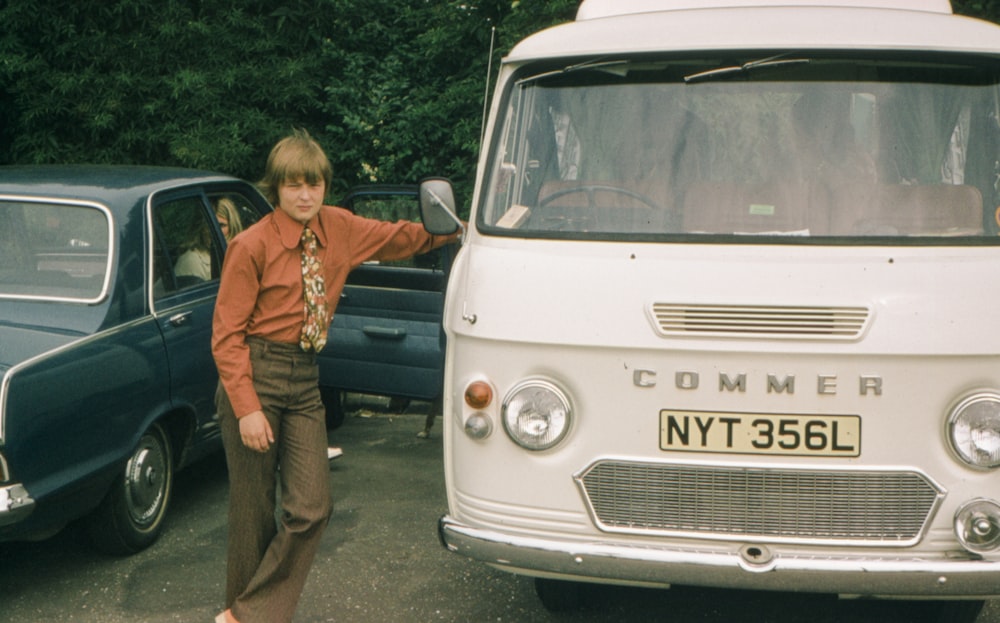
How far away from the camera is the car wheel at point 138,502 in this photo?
5.45 m

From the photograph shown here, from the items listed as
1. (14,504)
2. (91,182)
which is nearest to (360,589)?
(14,504)

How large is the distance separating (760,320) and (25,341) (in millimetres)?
2976

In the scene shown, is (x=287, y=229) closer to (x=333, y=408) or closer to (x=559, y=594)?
(x=559, y=594)

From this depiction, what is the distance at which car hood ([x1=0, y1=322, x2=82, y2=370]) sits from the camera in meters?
4.82

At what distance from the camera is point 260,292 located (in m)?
4.39

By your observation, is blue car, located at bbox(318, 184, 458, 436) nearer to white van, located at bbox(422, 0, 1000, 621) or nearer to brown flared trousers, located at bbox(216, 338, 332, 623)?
brown flared trousers, located at bbox(216, 338, 332, 623)

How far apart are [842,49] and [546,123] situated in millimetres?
1078

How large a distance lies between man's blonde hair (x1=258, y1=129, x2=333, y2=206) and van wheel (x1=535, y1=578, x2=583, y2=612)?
1754 millimetres

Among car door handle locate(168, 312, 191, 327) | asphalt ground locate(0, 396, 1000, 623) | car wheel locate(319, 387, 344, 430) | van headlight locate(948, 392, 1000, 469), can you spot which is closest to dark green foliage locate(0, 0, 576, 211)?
car wheel locate(319, 387, 344, 430)

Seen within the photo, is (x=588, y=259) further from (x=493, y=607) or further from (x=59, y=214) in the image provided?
(x=59, y=214)

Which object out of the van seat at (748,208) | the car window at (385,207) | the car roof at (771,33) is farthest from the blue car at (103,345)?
the van seat at (748,208)

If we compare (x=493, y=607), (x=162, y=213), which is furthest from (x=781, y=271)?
(x=162, y=213)

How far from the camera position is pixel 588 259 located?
13.5 ft

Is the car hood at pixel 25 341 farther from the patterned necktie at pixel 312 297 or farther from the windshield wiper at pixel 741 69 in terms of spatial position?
the windshield wiper at pixel 741 69
